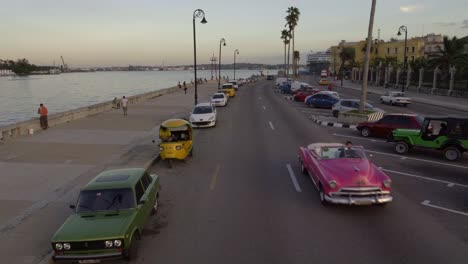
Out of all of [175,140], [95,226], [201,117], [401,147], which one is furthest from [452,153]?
[201,117]

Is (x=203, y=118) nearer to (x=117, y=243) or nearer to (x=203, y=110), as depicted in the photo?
(x=203, y=110)

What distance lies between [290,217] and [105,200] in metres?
4.42

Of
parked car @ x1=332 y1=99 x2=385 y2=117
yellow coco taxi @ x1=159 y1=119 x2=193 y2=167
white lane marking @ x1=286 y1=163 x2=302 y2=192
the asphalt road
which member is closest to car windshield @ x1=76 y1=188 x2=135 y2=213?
the asphalt road

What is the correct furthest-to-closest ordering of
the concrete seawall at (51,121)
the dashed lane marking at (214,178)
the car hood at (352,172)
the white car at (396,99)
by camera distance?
the white car at (396,99) < the concrete seawall at (51,121) < the dashed lane marking at (214,178) < the car hood at (352,172)

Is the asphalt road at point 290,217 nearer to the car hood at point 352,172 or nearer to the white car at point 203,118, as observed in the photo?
the car hood at point 352,172

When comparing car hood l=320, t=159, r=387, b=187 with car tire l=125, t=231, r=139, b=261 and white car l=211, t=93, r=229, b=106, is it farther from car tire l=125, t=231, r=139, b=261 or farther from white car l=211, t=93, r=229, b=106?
white car l=211, t=93, r=229, b=106

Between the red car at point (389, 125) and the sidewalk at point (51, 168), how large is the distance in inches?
451

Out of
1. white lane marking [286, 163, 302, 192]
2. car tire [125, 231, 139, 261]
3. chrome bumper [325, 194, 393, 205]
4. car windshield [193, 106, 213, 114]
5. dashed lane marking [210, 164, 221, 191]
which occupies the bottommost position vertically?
dashed lane marking [210, 164, 221, 191]

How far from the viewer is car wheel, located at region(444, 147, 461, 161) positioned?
14977mm

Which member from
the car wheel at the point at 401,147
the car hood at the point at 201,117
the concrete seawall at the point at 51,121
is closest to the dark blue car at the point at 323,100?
the car hood at the point at 201,117

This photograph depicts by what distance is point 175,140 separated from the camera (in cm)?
1520

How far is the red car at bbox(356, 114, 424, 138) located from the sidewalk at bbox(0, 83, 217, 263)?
1146cm

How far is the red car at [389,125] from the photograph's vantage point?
19016 millimetres

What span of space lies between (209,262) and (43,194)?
21.2ft
